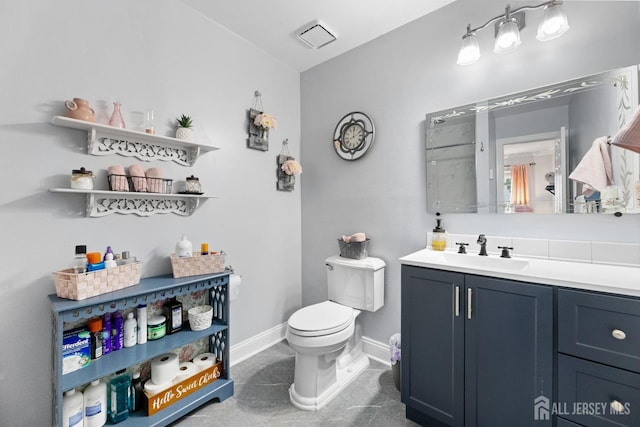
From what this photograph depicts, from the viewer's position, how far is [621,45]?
1.34m

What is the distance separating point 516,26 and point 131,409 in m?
3.00

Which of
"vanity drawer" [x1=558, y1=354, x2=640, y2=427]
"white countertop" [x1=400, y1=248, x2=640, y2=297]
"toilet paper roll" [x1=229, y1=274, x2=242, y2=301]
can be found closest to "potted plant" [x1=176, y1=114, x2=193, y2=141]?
"toilet paper roll" [x1=229, y1=274, x2=242, y2=301]

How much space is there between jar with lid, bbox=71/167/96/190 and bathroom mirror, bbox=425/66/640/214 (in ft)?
6.63

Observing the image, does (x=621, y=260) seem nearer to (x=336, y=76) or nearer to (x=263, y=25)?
(x=336, y=76)

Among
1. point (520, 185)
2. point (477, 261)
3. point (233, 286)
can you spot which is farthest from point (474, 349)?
point (233, 286)

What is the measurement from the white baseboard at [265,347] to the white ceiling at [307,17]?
248cm

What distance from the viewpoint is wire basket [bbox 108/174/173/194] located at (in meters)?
1.47

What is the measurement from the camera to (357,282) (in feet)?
6.84

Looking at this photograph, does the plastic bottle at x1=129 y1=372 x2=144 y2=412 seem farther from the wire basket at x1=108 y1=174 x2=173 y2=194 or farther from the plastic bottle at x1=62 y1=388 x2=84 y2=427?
the wire basket at x1=108 y1=174 x2=173 y2=194

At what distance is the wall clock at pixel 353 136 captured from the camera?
2.23 metres

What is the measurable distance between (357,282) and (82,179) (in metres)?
1.79

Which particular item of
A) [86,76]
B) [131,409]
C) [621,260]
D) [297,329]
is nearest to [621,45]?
[621,260]

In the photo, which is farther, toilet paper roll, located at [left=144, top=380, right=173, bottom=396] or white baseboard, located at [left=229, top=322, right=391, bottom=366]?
white baseboard, located at [left=229, top=322, right=391, bottom=366]

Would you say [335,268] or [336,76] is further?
[336,76]
